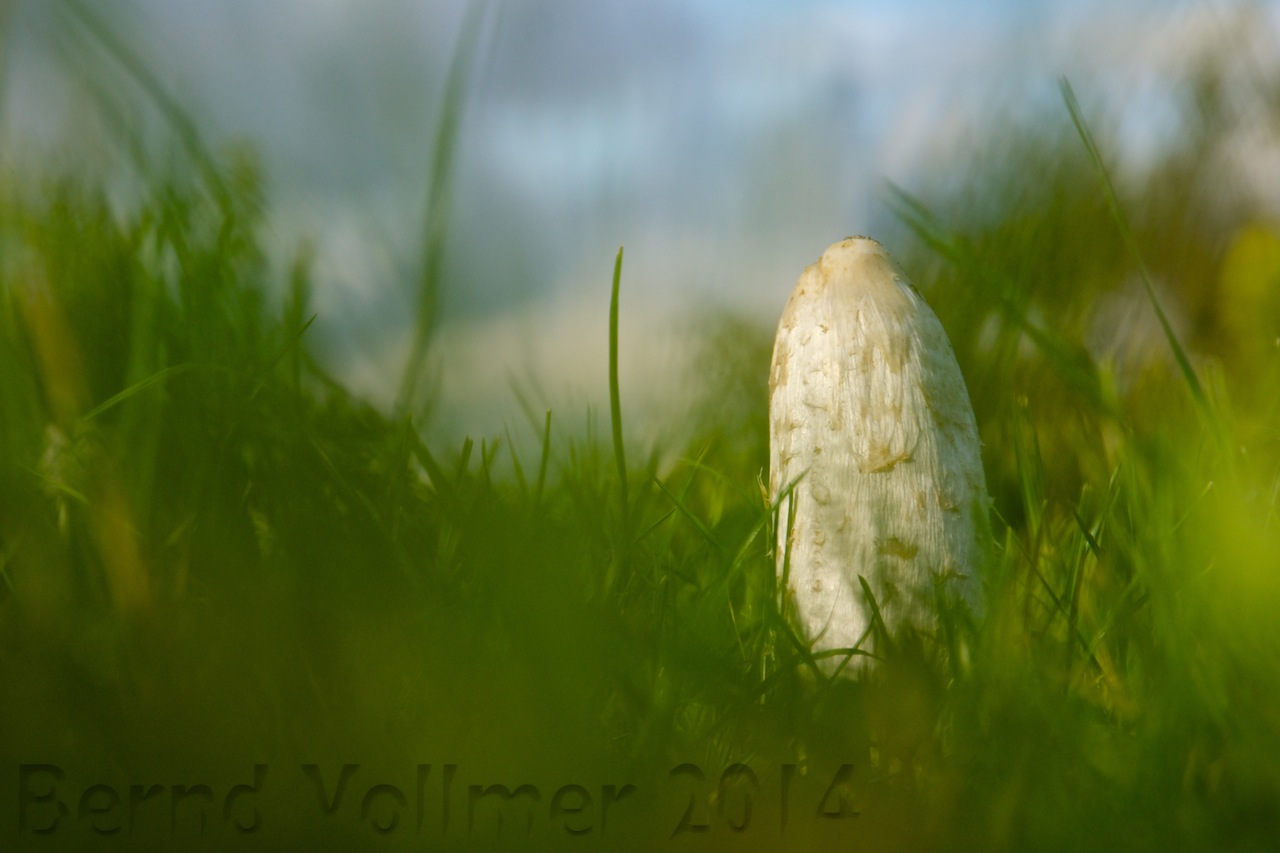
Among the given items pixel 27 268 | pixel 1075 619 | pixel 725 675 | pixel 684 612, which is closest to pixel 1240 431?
pixel 1075 619

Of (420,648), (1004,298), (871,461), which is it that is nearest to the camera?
(420,648)

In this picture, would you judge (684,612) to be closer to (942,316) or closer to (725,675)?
(725,675)

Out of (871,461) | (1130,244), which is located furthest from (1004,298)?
(871,461)

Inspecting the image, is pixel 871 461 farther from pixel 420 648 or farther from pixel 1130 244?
pixel 420 648

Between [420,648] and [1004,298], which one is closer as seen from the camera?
[420,648]

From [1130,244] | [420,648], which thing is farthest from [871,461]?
[420,648]

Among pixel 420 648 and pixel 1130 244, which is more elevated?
pixel 1130 244

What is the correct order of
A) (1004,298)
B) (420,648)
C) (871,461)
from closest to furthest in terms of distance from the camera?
(420,648), (1004,298), (871,461)

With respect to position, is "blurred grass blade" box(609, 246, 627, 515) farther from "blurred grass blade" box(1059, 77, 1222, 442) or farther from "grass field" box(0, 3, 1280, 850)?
"blurred grass blade" box(1059, 77, 1222, 442)
